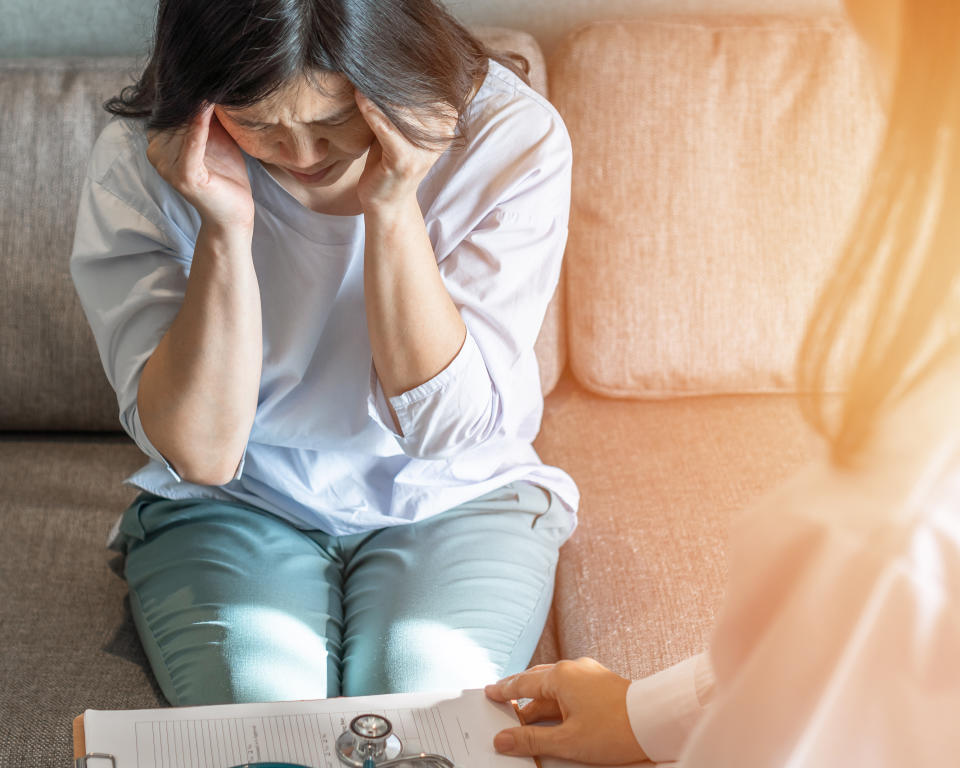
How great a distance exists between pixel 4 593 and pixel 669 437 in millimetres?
927

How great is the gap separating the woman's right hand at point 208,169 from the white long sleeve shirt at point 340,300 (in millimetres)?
87

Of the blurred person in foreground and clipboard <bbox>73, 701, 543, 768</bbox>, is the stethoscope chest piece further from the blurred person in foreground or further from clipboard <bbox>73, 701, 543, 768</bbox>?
the blurred person in foreground

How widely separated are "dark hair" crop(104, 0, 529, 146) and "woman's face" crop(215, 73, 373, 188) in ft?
0.05

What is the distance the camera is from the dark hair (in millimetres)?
879

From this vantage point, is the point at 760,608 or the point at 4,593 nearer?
the point at 760,608

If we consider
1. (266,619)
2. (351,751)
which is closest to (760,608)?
(351,751)

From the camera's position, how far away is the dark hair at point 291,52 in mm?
879

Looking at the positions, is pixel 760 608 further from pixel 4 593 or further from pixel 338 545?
pixel 4 593

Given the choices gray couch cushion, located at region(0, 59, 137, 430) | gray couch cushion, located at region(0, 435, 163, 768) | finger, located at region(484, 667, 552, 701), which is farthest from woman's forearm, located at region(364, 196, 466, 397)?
gray couch cushion, located at region(0, 59, 137, 430)

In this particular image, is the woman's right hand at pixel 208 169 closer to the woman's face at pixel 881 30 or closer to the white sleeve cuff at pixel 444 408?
the white sleeve cuff at pixel 444 408

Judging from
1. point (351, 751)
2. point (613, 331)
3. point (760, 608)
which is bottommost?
point (613, 331)

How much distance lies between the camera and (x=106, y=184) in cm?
116

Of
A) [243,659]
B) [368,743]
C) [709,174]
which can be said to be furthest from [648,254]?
[368,743]

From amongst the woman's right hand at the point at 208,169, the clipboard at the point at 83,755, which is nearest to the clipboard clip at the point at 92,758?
the clipboard at the point at 83,755
